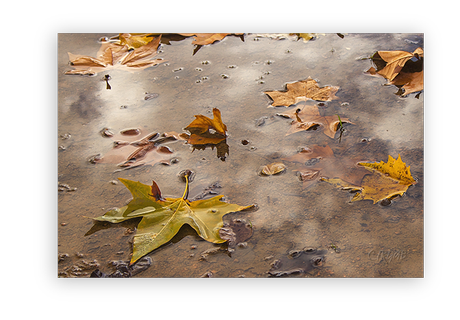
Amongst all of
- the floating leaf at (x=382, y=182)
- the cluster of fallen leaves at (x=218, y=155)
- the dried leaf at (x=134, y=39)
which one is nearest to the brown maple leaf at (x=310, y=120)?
the cluster of fallen leaves at (x=218, y=155)

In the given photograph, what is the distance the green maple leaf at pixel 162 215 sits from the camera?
1.25 meters

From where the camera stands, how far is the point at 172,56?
2.27 meters

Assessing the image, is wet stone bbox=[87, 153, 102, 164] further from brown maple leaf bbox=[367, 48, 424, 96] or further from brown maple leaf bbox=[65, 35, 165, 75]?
brown maple leaf bbox=[367, 48, 424, 96]

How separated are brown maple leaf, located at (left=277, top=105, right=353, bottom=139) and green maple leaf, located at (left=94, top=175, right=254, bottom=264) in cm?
56

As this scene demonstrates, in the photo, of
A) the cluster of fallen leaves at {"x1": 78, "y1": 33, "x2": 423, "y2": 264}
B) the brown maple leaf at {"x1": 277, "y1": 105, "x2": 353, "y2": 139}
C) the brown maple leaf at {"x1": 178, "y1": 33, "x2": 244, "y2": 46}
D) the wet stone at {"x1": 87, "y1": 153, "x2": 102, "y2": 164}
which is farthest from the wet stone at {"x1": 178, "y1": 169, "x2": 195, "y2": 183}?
the brown maple leaf at {"x1": 178, "y1": 33, "x2": 244, "y2": 46}

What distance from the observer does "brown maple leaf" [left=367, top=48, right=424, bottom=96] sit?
199cm

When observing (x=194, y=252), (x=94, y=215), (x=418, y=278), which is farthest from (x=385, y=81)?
(x=94, y=215)

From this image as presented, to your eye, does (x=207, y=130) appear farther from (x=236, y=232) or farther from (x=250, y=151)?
(x=236, y=232)

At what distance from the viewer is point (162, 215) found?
1.31 meters

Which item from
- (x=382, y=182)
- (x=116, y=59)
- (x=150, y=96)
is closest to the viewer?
(x=382, y=182)

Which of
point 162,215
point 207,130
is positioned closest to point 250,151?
point 207,130

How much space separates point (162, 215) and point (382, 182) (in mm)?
856

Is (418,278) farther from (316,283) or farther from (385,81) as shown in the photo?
(385,81)

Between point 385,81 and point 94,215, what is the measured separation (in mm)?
1637
